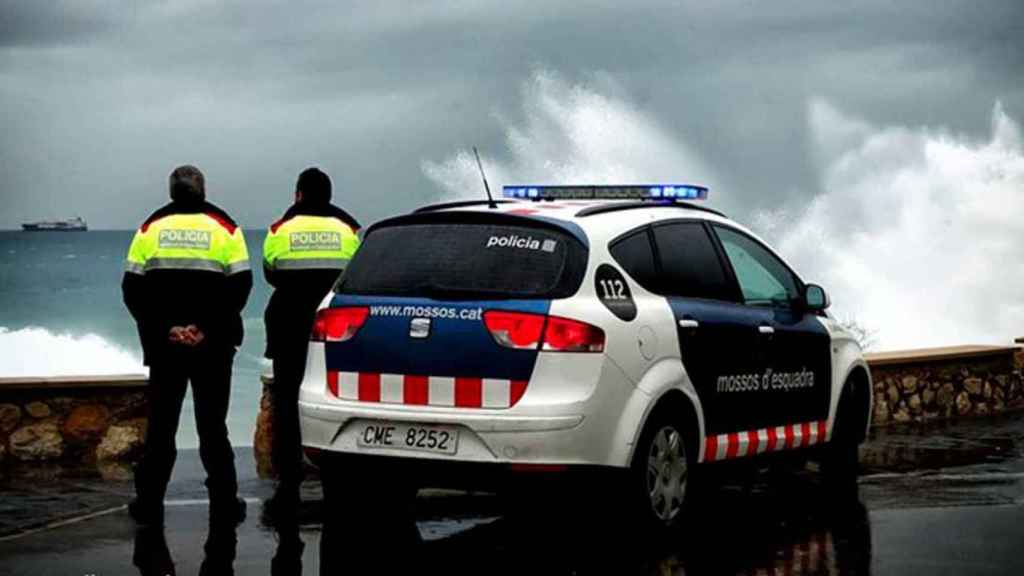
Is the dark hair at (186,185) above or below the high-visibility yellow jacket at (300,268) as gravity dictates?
above

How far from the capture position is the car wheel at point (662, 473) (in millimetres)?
8781

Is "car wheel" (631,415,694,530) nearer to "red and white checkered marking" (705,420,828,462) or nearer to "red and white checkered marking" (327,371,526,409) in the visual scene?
"red and white checkered marking" (705,420,828,462)

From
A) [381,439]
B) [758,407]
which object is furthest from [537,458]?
[758,407]

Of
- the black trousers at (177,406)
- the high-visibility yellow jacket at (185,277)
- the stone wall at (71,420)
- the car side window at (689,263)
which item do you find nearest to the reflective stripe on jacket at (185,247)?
the high-visibility yellow jacket at (185,277)

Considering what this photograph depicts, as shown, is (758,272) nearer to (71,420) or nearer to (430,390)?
(430,390)

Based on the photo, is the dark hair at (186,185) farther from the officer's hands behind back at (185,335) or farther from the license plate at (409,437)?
the license plate at (409,437)

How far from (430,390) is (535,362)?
0.51 meters

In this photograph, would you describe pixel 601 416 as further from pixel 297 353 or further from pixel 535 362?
pixel 297 353

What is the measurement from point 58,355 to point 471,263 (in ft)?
231

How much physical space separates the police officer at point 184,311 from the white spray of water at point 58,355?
177 feet

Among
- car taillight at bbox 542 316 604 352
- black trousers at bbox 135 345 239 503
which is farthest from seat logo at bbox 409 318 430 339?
black trousers at bbox 135 345 239 503

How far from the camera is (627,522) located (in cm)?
905

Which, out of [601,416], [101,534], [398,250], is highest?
→ [398,250]

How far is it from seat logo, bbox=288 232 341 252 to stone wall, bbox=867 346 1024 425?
6.31 meters
